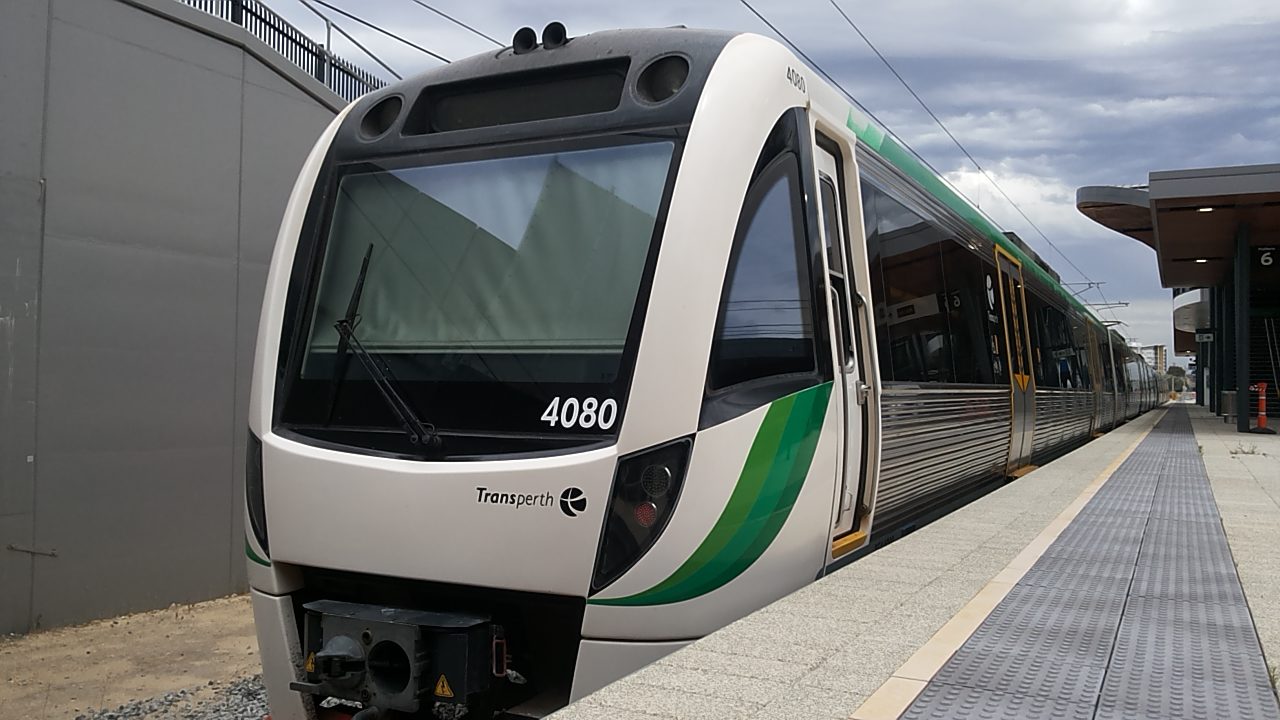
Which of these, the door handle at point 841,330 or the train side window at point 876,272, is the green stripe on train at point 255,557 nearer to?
the door handle at point 841,330

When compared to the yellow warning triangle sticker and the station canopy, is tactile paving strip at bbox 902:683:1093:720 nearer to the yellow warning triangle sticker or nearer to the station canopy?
the yellow warning triangle sticker

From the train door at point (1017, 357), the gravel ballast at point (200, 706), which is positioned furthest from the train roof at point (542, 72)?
the train door at point (1017, 357)

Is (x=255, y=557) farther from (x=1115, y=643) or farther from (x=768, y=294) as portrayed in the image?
(x=1115, y=643)

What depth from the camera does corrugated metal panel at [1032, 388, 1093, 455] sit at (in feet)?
38.7

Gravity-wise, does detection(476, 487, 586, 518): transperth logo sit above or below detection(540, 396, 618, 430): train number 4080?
below

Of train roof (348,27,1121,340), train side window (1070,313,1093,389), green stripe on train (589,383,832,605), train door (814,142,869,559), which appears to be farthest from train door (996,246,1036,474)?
train roof (348,27,1121,340)

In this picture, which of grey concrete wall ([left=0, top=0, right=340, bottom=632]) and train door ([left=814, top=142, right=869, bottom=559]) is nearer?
train door ([left=814, top=142, right=869, bottom=559])

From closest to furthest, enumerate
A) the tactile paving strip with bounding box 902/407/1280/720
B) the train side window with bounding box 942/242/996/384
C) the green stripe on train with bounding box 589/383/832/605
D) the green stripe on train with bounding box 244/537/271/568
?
the tactile paving strip with bounding box 902/407/1280/720 < the green stripe on train with bounding box 589/383/832/605 < the green stripe on train with bounding box 244/537/271/568 < the train side window with bounding box 942/242/996/384

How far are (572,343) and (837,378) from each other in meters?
1.38

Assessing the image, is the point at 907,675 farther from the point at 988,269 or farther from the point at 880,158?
the point at 988,269

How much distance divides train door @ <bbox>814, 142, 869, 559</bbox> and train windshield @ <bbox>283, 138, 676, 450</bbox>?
1.20 meters

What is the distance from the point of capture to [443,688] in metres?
3.71

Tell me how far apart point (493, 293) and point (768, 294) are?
1117mm

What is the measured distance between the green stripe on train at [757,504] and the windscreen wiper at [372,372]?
3.04 feet
